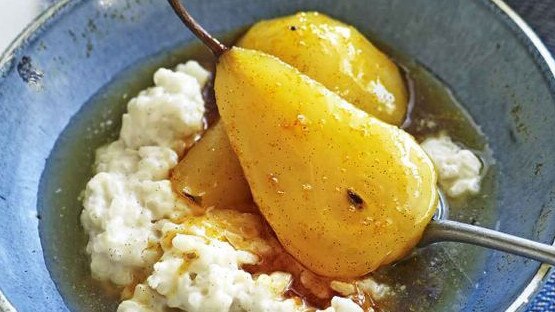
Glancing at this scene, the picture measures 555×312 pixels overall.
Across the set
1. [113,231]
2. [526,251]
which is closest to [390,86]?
[526,251]

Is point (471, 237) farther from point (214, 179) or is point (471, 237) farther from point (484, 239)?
point (214, 179)

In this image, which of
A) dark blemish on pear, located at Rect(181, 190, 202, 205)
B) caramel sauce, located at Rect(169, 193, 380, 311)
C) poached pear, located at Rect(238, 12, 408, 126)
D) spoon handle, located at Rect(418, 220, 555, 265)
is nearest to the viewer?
spoon handle, located at Rect(418, 220, 555, 265)

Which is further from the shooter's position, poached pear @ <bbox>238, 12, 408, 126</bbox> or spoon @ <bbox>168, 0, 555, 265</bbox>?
poached pear @ <bbox>238, 12, 408, 126</bbox>

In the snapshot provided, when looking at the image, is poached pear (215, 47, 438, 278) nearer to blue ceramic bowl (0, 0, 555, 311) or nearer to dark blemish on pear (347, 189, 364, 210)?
dark blemish on pear (347, 189, 364, 210)

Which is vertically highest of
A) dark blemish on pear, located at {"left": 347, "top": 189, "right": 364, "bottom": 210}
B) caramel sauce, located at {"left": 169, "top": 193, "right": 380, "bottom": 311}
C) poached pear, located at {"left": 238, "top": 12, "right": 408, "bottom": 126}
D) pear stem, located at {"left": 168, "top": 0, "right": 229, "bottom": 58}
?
pear stem, located at {"left": 168, "top": 0, "right": 229, "bottom": 58}

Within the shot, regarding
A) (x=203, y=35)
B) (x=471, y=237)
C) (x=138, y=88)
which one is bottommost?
(x=138, y=88)

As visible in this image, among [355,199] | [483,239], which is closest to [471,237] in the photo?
[483,239]

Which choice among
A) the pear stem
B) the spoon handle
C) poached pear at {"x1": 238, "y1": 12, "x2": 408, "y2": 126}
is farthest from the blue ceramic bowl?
the pear stem
